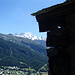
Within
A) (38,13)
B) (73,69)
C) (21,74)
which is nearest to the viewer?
(73,69)

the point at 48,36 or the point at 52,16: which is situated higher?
the point at 52,16

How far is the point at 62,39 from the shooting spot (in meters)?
4.96

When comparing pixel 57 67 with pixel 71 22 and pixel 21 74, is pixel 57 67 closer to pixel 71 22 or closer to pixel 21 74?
pixel 71 22

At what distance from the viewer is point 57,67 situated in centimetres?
493

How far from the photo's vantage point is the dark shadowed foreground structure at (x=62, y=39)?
4851 mm

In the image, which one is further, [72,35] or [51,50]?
[51,50]

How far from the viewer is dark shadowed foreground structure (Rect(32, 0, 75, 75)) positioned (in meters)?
4.85

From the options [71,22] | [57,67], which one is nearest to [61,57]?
[57,67]

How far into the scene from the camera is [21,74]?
196875 millimetres

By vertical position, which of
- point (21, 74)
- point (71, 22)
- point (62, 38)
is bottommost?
point (21, 74)

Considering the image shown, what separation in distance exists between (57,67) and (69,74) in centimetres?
36

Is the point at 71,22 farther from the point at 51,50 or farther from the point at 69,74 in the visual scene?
the point at 69,74

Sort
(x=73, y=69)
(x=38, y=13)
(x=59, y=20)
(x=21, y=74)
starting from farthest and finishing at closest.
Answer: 1. (x=21, y=74)
2. (x=38, y=13)
3. (x=59, y=20)
4. (x=73, y=69)

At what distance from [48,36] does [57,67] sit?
92 cm
